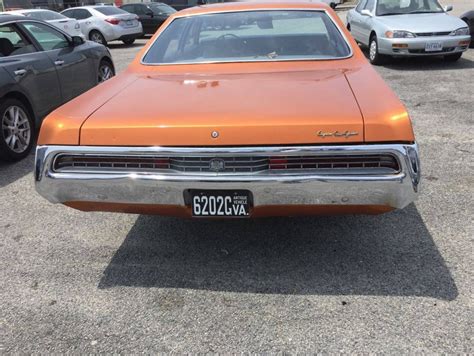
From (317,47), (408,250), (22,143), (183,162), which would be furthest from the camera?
(22,143)

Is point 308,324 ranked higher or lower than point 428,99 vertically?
higher

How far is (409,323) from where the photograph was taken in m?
2.53

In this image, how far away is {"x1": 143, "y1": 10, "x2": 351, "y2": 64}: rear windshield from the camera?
3.79 meters

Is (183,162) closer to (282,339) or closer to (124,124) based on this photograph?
(124,124)

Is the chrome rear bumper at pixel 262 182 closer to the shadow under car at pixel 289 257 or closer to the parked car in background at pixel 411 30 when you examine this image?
the shadow under car at pixel 289 257

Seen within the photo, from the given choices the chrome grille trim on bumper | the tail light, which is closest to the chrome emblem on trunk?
the chrome grille trim on bumper

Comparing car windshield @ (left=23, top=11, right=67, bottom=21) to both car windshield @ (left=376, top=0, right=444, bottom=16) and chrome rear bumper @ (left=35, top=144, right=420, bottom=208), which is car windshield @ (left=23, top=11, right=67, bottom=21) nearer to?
car windshield @ (left=376, top=0, right=444, bottom=16)

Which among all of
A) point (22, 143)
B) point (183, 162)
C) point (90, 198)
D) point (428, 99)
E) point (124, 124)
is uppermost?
point (124, 124)

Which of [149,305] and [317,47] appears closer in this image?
[149,305]

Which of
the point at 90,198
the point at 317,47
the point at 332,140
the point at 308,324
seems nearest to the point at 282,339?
the point at 308,324

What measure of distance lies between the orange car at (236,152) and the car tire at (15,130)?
7.74 ft

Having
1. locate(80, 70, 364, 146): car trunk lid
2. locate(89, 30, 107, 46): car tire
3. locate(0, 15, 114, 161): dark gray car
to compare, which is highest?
locate(80, 70, 364, 146): car trunk lid

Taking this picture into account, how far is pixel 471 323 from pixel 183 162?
5.65 ft

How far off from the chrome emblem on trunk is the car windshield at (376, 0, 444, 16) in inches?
337
